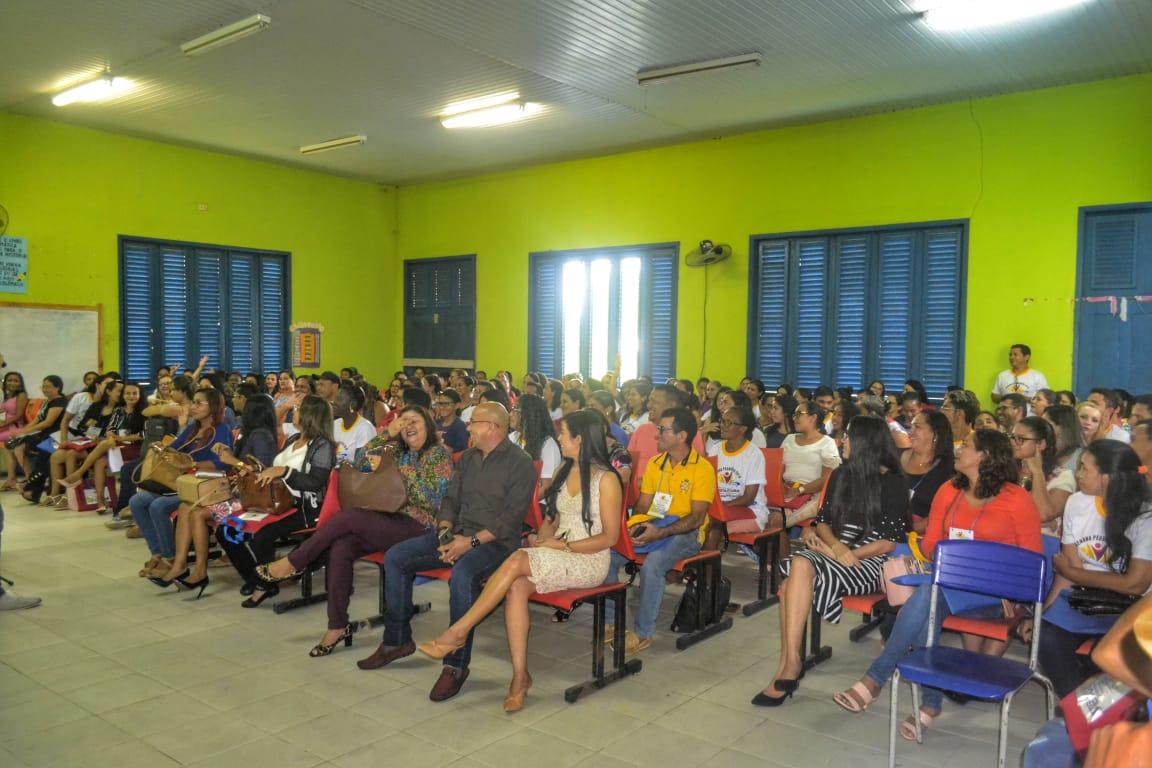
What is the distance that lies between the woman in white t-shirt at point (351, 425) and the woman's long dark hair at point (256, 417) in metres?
0.44

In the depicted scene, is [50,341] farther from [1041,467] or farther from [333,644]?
[1041,467]

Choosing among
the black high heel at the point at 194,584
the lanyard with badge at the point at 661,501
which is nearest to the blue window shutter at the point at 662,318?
the lanyard with badge at the point at 661,501

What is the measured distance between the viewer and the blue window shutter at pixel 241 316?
12.3 meters

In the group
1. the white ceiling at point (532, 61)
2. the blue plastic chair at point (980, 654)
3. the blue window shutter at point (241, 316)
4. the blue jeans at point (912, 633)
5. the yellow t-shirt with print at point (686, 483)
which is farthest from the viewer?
the blue window shutter at point (241, 316)

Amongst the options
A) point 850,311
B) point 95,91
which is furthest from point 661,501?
point 95,91

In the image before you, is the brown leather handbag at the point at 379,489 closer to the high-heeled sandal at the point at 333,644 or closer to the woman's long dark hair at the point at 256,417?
the high-heeled sandal at the point at 333,644

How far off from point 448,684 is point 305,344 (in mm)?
10150

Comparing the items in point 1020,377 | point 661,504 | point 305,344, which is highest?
point 305,344

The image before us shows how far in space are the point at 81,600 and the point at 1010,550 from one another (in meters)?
5.04

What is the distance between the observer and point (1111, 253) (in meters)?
8.18

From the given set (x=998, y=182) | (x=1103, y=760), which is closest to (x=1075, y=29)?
(x=998, y=182)

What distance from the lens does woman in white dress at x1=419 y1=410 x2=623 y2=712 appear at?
376cm

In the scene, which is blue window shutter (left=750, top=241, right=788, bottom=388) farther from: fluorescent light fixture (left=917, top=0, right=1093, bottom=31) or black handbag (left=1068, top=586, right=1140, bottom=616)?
black handbag (left=1068, top=586, right=1140, bottom=616)

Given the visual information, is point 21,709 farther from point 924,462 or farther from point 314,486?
point 924,462
